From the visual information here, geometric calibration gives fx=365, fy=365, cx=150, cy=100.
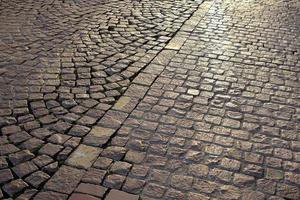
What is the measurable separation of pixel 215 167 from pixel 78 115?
5.86 feet

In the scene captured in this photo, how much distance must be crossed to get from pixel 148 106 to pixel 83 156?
1.24 metres

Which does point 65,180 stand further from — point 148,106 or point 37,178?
point 148,106

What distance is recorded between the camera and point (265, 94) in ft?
16.8

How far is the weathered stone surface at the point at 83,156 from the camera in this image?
3.74m

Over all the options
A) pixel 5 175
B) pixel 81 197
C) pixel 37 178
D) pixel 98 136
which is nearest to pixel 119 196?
pixel 81 197

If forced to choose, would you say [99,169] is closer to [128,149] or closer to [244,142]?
[128,149]

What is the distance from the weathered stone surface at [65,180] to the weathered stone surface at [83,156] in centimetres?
8

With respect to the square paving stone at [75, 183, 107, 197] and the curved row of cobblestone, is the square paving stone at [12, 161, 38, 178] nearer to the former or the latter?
the curved row of cobblestone

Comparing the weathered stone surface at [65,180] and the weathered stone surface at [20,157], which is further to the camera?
the weathered stone surface at [20,157]

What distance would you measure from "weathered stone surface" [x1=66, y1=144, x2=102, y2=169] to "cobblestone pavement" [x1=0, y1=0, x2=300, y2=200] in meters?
0.01

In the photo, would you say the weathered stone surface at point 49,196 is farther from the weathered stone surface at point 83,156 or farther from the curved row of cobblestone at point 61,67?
the weathered stone surface at point 83,156

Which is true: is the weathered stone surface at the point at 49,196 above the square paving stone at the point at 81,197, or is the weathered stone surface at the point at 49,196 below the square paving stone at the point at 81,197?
above

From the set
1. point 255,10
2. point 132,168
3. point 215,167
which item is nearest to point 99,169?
point 132,168

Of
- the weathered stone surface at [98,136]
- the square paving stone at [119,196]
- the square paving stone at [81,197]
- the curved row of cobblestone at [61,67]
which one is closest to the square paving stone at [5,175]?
the curved row of cobblestone at [61,67]
